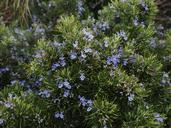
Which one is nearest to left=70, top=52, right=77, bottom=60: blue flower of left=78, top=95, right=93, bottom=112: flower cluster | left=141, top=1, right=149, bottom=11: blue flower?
left=78, top=95, right=93, bottom=112: flower cluster

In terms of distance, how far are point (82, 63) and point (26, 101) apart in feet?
1.78

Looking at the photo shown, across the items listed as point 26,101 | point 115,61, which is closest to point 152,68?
point 115,61

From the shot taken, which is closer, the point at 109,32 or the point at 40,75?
the point at 40,75

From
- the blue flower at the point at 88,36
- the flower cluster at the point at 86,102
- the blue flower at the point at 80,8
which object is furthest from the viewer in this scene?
the blue flower at the point at 80,8

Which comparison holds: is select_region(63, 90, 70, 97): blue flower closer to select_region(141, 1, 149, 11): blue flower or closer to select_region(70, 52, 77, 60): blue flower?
select_region(70, 52, 77, 60): blue flower

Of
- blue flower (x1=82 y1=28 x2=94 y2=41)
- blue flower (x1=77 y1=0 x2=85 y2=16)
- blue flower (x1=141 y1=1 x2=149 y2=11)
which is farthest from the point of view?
blue flower (x1=77 y1=0 x2=85 y2=16)

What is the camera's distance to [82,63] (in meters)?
3.20

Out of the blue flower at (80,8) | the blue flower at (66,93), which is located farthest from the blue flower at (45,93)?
the blue flower at (80,8)

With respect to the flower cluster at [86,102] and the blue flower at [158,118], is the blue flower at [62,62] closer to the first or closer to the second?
the flower cluster at [86,102]

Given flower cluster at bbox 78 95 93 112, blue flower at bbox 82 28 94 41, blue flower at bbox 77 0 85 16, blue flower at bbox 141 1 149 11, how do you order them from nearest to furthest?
flower cluster at bbox 78 95 93 112
blue flower at bbox 82 28 94 41
blue flower at bbox 141 1 149 11
blue flower at bbox 77 0 85 16

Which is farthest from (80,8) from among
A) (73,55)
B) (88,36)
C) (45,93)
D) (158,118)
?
(158,118)

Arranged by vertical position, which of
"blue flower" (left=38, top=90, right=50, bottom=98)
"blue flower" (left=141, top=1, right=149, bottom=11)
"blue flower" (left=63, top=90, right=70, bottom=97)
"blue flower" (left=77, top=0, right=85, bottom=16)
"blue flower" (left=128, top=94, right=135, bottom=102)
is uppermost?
"blue flower" (left=77, top=0, right=85, bottom=16)

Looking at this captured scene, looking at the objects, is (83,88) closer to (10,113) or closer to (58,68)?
(58,68)

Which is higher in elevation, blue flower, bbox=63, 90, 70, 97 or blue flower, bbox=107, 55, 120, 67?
blue flower, bbox=107, 55, 120, 67
